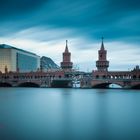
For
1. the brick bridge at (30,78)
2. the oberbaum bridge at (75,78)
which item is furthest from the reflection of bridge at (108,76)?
the brick bridge at (30,78)

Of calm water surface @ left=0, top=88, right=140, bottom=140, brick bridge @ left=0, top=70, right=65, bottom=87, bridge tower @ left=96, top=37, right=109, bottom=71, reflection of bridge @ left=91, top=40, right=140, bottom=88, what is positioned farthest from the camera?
brick bridge @ left=0, top=70, right=65, bottom=87

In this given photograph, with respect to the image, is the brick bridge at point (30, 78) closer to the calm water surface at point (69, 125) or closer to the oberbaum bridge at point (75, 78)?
the oberbaum bridge at point (75, 78)

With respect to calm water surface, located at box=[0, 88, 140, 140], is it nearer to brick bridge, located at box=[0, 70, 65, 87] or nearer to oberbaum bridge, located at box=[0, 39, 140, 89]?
oberbaum bridge, located at box=[0, 39, 140, 89]

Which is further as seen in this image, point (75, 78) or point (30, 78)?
point (30, 78)

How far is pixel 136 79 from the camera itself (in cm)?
9756

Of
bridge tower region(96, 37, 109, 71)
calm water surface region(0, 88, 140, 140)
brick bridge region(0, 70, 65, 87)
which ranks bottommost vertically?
calm water surface region(0, 88, 140, 140)

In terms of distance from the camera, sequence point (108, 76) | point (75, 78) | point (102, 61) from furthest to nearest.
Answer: point (102, 61)
point (75, 78)
point (108, 76)

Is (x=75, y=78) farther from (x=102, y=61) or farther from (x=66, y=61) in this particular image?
(x=66, y=61)

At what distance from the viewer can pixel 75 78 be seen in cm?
11125

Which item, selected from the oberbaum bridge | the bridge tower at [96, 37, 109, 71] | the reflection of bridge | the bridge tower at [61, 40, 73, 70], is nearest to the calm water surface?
the reflection of bridge

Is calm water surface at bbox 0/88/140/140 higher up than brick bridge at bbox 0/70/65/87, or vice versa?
brick bridge at bbox 0/70/65/87

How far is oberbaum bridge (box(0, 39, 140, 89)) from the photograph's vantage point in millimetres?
100938

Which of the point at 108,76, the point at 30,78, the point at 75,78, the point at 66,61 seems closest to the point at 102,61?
the point at 108,76

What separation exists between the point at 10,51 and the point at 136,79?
107241mm
